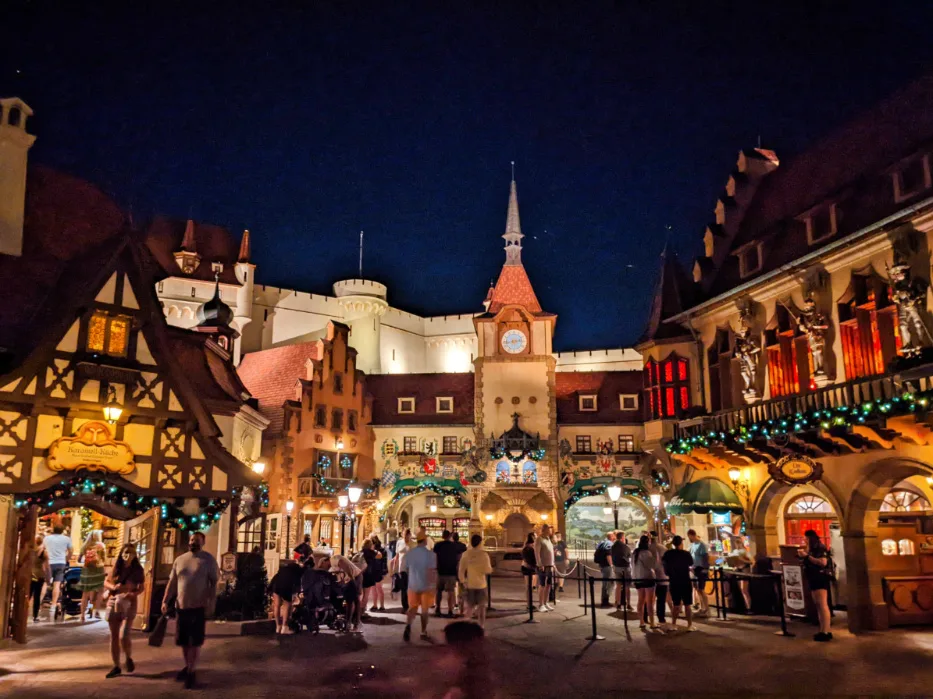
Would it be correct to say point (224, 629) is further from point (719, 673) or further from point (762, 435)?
point (762, 435)

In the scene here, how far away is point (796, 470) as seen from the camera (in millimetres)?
18297

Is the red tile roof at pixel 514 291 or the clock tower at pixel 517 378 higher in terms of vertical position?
the red tile roof at pixel 514 291

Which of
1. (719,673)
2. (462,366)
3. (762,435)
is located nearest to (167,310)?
(462,366)

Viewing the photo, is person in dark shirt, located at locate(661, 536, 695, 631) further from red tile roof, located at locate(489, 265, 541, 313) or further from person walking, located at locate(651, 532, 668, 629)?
red tile roof, located at locate(489, 265, 541, 313)

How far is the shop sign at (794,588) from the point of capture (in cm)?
1717

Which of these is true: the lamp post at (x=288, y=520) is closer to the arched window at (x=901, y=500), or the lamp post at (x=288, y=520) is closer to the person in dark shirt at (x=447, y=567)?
the person in dark shirt at (x=447, y=567)

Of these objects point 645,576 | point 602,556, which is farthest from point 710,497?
point 645,576

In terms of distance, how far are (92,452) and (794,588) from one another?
1497 centimetres

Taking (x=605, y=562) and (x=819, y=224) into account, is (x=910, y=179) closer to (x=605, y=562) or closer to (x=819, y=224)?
(x=819, y=224)

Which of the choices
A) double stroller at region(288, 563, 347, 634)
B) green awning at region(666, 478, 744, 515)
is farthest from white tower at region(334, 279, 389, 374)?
double stroller at region(288, 563, 347, 634)

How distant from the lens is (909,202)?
54.4 feet

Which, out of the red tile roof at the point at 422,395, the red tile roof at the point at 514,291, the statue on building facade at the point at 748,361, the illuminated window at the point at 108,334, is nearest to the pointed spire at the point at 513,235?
the red tile roof at the point at 514,291

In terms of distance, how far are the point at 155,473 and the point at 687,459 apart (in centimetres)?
1428

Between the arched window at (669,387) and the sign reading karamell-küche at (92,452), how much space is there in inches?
626
